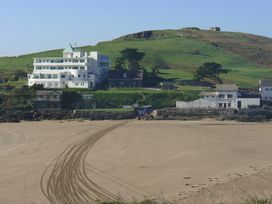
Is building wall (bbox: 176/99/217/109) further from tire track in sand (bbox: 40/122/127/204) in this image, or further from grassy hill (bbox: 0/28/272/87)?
tire track in sand (bbox: 40/122/127/204)

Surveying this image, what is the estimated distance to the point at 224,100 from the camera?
58.6 meters

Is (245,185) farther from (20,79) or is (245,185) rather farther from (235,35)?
(235,35)

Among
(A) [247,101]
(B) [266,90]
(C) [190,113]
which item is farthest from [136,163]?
(B) [266,90]

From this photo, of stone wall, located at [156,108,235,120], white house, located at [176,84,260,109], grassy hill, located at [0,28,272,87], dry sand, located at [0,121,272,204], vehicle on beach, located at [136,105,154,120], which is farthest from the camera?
grassy hill, located at [0,28,272,87]

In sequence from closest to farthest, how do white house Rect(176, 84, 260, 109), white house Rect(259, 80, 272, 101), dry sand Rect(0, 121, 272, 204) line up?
dry sand Rect(0, 121, 272, 204), white house Rect(176, 84, 260, 109), white house Rect(259, 80, 272, 101)

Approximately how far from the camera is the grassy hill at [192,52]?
299 ft

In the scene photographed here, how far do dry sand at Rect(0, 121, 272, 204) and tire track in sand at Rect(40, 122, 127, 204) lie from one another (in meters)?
0.04

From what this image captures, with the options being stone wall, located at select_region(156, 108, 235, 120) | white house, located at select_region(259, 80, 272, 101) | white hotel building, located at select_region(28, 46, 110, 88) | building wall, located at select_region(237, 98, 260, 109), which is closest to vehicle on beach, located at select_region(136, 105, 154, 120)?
stone wall, located at select_region(156, 108, 235, 120)

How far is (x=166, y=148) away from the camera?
33812 millimetres

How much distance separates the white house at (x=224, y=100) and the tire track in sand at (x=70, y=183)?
87.1 feet

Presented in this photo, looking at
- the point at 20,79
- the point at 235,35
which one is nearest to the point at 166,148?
the point at 20,79

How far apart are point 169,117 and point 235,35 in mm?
98408

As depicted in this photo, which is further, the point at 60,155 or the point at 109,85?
the point at 109,85

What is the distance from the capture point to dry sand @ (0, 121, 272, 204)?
73.6 feet
